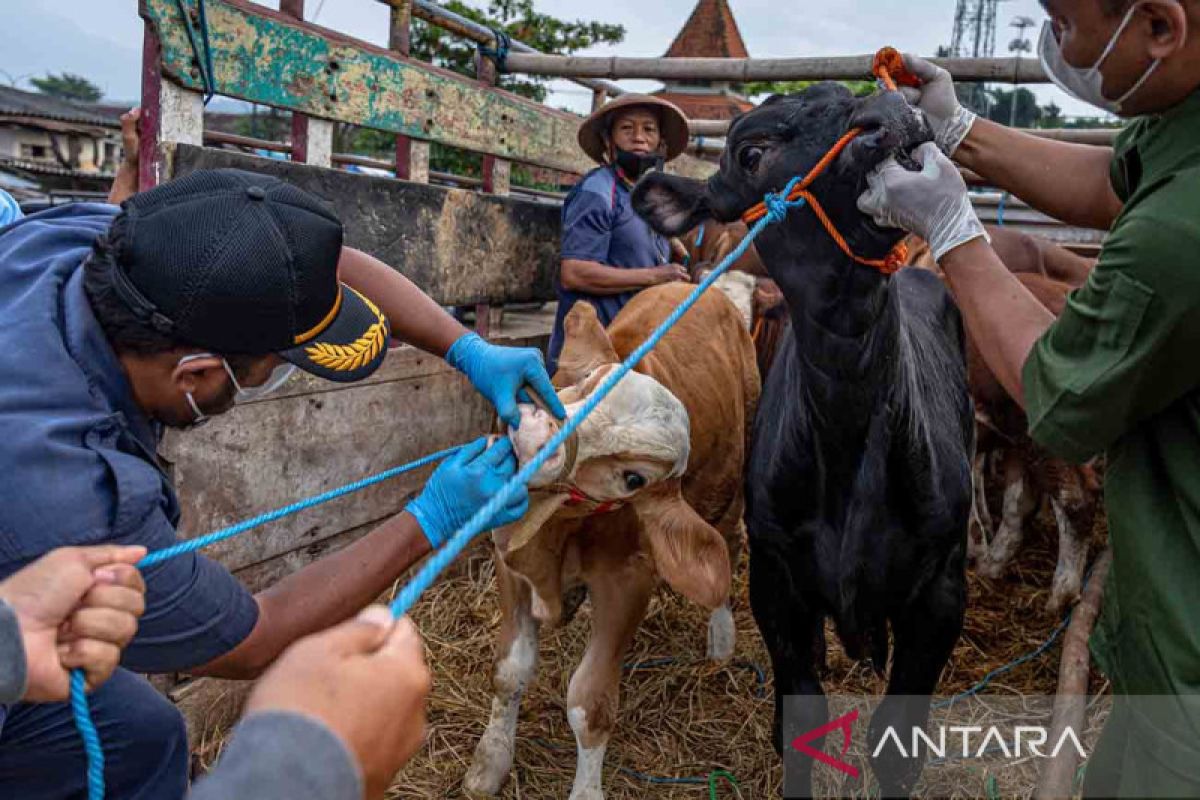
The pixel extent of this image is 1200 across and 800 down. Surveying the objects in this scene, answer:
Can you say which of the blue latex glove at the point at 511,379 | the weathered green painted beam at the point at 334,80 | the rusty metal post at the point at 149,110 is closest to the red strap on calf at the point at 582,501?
the blue latex glove at the point at 511,379

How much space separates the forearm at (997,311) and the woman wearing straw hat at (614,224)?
8.84 feet

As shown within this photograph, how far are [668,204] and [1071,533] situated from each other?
10.6 feet

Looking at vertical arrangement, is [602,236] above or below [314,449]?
above

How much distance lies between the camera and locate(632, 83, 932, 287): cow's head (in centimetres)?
225

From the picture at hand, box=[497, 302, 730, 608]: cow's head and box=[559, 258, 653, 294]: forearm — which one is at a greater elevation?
box=[559, 258, 653, 294]: forearm

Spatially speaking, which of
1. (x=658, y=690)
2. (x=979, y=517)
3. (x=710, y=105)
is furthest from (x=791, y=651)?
(x=710, y=105)

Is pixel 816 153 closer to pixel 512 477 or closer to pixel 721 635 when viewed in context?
pixel 512 477

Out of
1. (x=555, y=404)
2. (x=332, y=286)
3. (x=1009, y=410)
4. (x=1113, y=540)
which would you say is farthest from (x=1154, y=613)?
(x=1009, y=410)

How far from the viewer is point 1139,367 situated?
137 centimetres

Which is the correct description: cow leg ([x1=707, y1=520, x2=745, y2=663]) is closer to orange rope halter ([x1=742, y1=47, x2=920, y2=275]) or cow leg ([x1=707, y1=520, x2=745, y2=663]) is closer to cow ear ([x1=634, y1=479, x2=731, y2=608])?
cow ear ([x1=634, y1=479, x2=731, y2=608])

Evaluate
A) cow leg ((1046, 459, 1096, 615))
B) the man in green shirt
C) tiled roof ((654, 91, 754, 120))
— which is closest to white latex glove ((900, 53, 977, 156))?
the man in green shirt

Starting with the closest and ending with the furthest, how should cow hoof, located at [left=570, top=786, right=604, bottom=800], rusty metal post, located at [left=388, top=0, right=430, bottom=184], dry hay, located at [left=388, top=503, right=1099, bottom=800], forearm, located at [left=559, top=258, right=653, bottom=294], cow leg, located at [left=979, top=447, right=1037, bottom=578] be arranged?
1. cow hoof, located at [left=570, top=786, right=604, bottom=800]
2. dry hay, located at [left=388, top=503, right=1099, bottom=800]
3. rusty metal post, located at [left=388, top=0, right=430, bottom=184]
4. forearm, located at [left=559, top=258, right=653, bottom=294]
5. cow leg, located at [left=979, top=447, right=1037, bottom=578]

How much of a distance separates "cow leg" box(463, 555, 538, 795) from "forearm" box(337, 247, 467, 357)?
2.97ft

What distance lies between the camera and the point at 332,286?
1.86 metres
